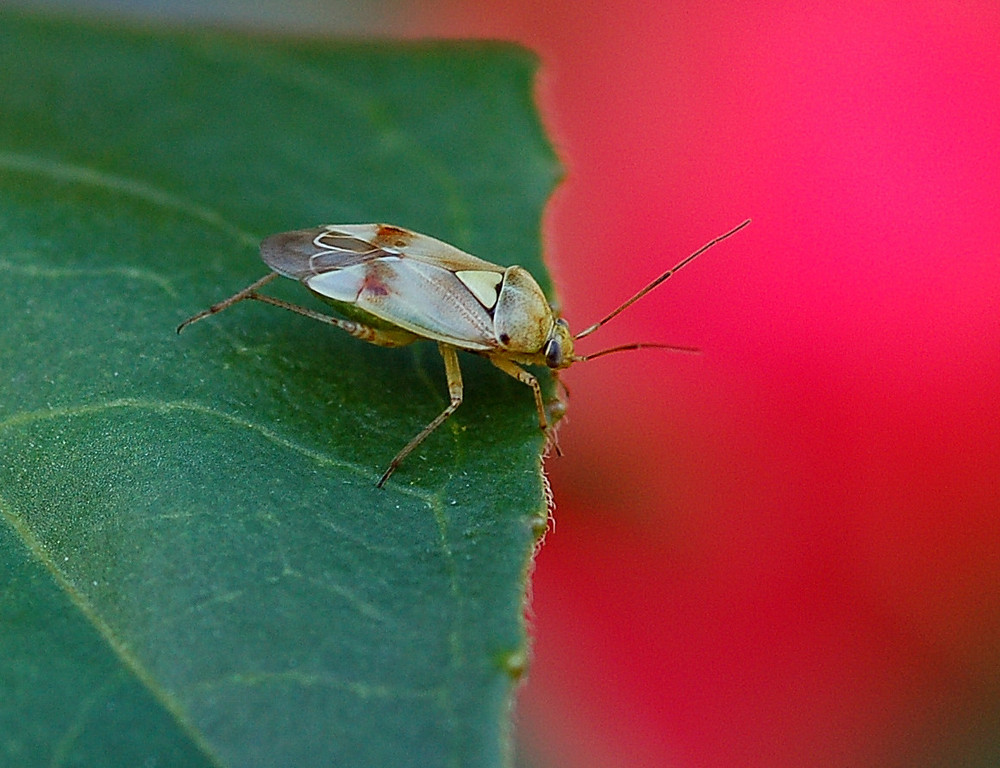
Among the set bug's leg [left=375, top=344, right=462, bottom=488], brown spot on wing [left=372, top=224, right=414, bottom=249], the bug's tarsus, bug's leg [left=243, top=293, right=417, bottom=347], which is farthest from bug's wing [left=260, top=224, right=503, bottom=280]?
the bug's tarsus

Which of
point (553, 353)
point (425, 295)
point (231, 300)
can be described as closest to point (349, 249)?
point (425, 295)

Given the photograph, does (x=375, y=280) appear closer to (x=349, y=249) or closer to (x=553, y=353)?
(x=349, y=249)

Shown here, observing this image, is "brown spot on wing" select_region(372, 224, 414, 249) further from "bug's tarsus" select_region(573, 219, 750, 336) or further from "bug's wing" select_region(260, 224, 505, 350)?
"bug's tarsus" select_region(573, 219, 750, 336)

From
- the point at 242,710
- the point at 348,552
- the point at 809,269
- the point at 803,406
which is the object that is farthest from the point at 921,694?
the point at 242,710

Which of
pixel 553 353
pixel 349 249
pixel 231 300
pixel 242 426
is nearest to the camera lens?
pixel 242 426

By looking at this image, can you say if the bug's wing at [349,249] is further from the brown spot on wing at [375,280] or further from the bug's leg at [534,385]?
the bug's leg at [534,385]

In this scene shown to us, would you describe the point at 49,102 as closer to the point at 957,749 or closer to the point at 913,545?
the point at 913,545

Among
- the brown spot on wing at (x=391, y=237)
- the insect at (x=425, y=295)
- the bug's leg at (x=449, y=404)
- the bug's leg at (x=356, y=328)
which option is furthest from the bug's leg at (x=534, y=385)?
the brown spot on wing at (x=391, y=237)
